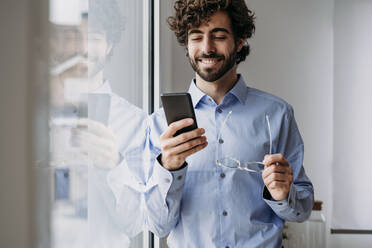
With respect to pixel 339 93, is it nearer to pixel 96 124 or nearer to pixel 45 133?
pixel 96 124

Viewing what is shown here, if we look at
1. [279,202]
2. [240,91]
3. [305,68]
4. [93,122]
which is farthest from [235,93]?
[305,68]

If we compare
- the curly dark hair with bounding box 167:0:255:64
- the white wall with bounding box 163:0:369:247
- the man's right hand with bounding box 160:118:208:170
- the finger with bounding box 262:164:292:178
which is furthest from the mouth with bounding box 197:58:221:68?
the white wall with bounding box 163:0:369:247

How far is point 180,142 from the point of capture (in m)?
1.00

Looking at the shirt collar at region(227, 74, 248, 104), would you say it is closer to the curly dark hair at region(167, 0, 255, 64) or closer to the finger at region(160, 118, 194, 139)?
the curly dark hair at region(167, 0, 255, 64)

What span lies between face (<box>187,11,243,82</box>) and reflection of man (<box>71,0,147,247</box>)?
0.24 m

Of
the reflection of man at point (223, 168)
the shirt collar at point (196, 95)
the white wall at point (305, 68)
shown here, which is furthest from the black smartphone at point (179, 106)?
the white wall at point (305, 68)

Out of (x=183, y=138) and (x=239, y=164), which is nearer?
(x=183, y=138)

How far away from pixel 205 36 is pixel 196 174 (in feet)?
1.32

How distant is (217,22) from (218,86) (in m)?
0.19

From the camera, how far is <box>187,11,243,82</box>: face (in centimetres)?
117

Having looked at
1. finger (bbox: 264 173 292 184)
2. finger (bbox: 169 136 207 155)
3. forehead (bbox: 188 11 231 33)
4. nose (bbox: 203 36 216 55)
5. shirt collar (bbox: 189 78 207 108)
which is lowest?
finger (bbox: 264 173 292 184)

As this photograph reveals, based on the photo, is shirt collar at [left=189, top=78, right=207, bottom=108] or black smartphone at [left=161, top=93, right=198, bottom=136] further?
shirt collar at [left=189, top=78, right=207, bottom=108]

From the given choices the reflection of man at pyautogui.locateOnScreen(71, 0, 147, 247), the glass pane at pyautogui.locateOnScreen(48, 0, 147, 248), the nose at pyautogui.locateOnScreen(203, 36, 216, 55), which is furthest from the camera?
the nose at pyautogui.locateOnScreen(203, 36, 216, 55)

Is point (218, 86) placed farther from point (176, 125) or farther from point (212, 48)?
point (176, 125)
